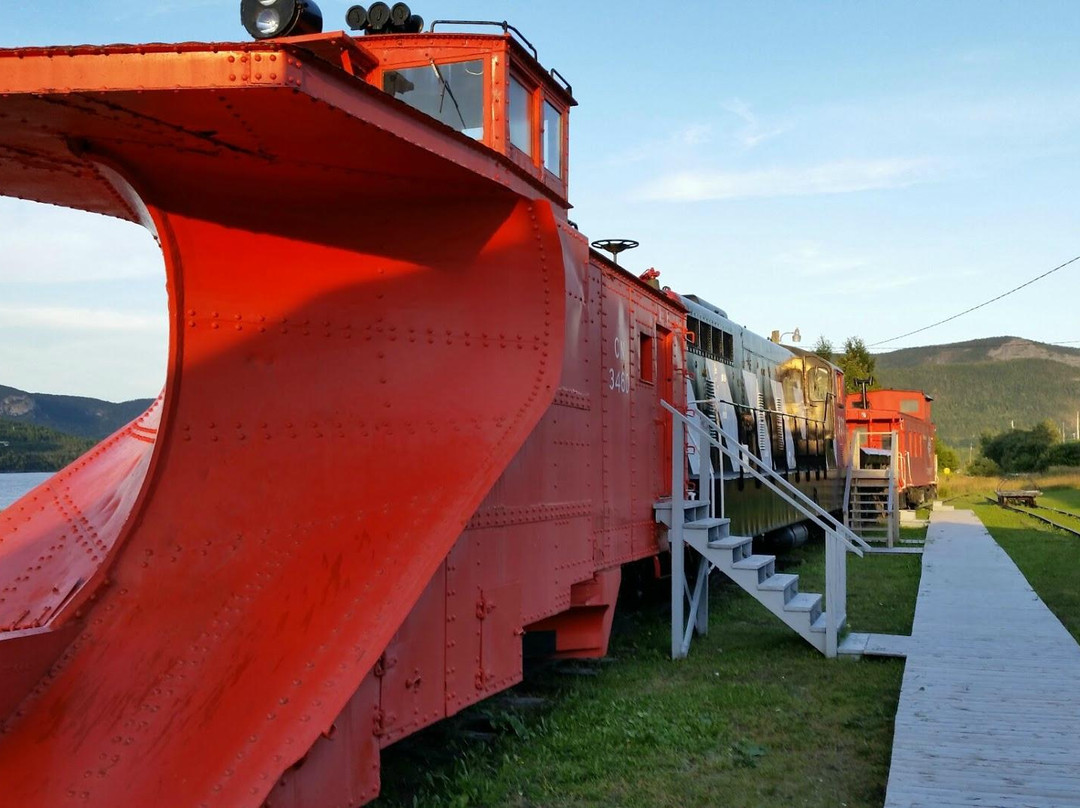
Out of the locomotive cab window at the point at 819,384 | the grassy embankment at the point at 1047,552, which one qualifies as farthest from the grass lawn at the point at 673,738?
the locomotive cab window at the point at 819,384

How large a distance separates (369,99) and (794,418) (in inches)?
530

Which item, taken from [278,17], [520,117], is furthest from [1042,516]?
[278,17]

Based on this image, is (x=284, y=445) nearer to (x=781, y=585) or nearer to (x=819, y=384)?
(x=781, y=585)

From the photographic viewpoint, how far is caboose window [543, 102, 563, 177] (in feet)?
22.7

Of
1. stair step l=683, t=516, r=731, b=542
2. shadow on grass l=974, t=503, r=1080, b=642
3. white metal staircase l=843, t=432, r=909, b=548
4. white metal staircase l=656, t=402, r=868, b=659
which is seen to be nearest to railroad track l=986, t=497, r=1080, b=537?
shadow on grass l=974, t=503, r=1080, b=642

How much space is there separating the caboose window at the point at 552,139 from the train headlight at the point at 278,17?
1863mm

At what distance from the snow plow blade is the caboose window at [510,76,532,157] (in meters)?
1.61

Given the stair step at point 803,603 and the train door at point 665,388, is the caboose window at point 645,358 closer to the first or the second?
the train door at point 665,388

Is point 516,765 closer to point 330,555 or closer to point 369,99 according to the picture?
point 330,555

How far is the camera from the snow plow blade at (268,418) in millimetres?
3859

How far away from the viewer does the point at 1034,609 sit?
10609 mm

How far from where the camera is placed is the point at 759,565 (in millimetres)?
8961

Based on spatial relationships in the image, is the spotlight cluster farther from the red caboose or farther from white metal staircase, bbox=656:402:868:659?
the red caboose

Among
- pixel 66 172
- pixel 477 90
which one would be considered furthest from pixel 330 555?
pixel 477 90
